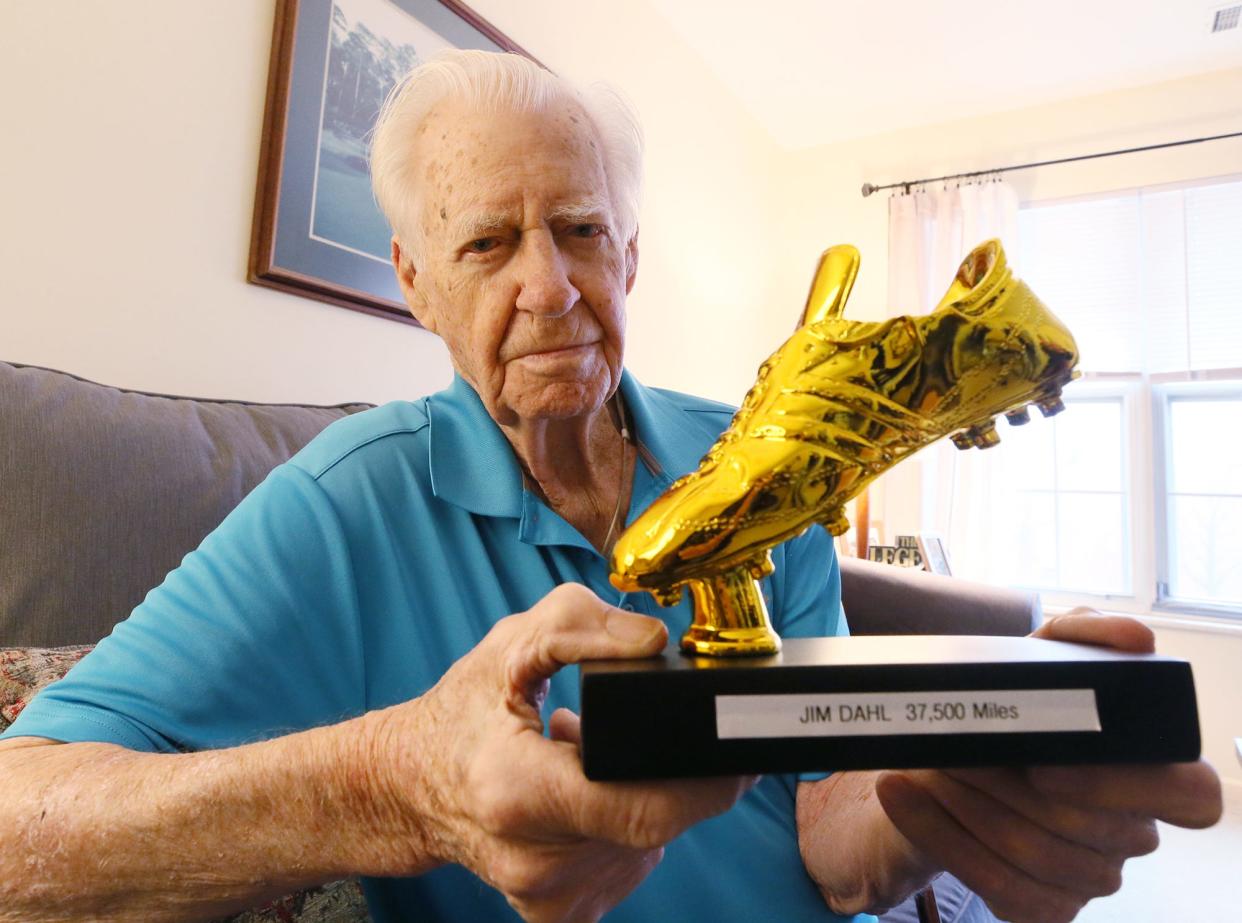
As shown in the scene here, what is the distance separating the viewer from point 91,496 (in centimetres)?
78

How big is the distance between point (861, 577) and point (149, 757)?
152 cm

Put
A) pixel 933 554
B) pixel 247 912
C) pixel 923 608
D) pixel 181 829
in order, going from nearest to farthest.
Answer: pixel 181 829 < pixel 247 912 < pixel 923 608 < pixel 933 554

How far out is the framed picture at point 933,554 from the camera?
2705 millimetres

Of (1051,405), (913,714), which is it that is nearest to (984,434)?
(1051,405)

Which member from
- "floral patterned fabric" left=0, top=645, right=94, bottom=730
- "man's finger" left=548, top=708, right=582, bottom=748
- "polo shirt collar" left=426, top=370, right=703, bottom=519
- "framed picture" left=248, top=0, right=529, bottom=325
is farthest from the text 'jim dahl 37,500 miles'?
"framed picture" left=248, top=0, right=529, bottom=325

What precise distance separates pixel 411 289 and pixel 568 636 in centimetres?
58

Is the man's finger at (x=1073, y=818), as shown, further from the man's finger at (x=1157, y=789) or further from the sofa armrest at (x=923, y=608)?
the sofa armrest at (x=923, y=608)

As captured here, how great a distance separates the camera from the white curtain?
3139mm

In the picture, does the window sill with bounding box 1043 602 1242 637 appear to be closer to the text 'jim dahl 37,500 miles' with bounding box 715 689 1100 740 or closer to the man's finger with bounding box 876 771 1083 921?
the man's finger with bounding box 876 771 1083 921

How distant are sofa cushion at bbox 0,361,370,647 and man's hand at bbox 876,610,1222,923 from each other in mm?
765

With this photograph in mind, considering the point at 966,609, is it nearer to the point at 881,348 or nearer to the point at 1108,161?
the point at 881,348

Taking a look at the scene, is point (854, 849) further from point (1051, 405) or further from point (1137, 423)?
point (1137, 423)

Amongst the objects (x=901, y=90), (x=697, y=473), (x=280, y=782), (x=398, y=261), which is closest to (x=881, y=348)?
(x=697, y=473)

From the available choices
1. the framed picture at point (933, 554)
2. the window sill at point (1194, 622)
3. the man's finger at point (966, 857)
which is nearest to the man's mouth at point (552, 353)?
the man's finger at point (966, 857)
